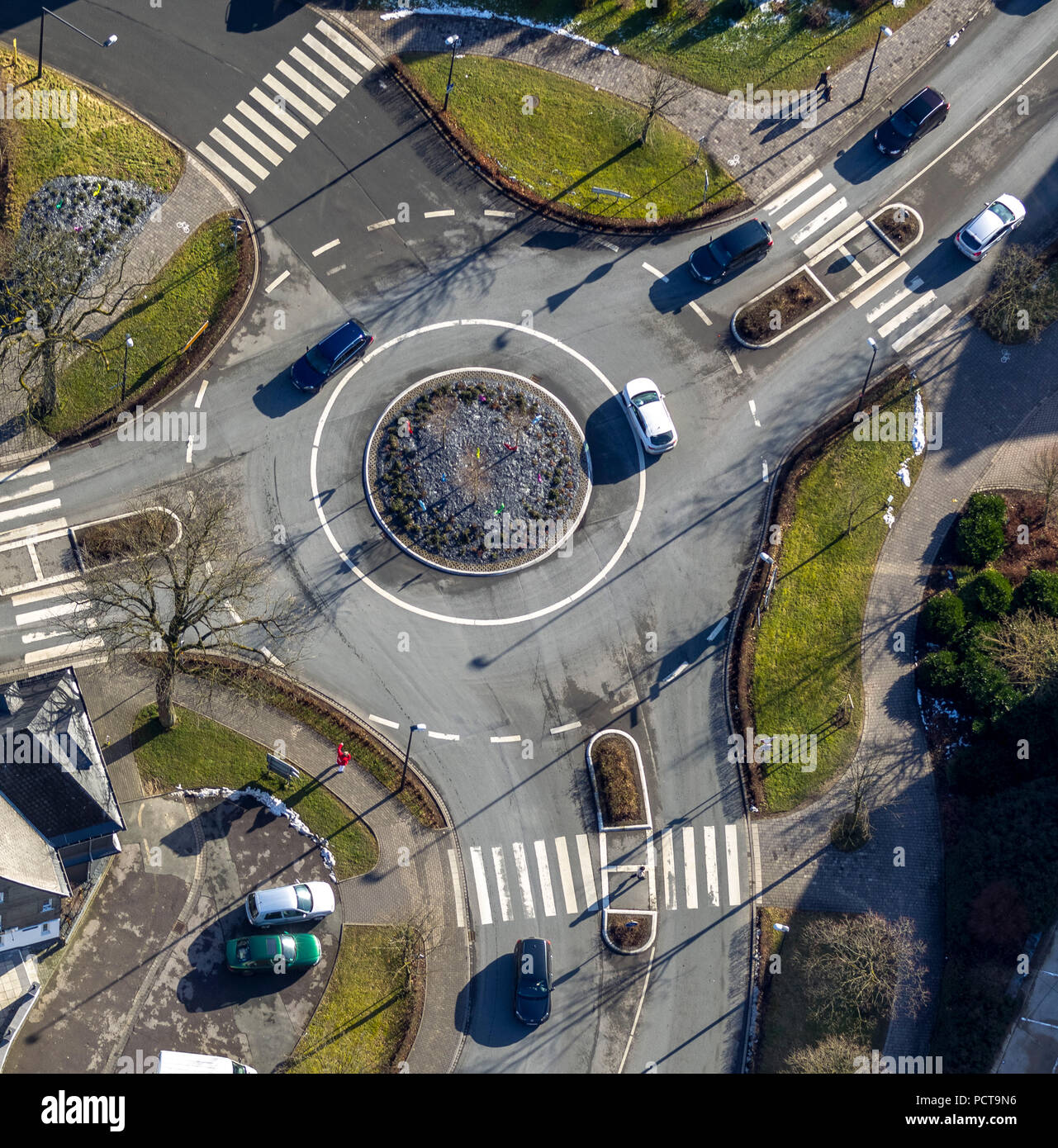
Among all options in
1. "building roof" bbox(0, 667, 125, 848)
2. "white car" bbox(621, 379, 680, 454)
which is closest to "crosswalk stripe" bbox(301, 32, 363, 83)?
"white car" bbox(621, 379, 680, 454)

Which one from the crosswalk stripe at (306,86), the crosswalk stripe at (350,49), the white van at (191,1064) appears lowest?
the white van at (191,1064)

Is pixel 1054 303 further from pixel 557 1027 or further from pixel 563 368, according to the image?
pixel 557 1027

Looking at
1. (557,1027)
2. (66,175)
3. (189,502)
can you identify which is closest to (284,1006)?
(557,1027)

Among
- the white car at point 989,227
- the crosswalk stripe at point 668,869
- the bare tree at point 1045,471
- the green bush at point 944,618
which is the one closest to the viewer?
the crosswalk stripe at point 668,869

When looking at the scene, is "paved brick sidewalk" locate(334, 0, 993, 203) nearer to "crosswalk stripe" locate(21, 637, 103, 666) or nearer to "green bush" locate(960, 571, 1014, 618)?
"green bush" locate(960, 571, 1014, 618)

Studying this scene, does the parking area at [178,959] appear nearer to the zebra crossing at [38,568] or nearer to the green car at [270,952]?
the green car at [270,952]

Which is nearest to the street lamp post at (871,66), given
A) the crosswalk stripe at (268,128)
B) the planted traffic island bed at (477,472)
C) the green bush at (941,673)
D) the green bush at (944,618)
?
the planted traffic island bed at (477,472)

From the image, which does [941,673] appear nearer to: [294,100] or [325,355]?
[325,355]
